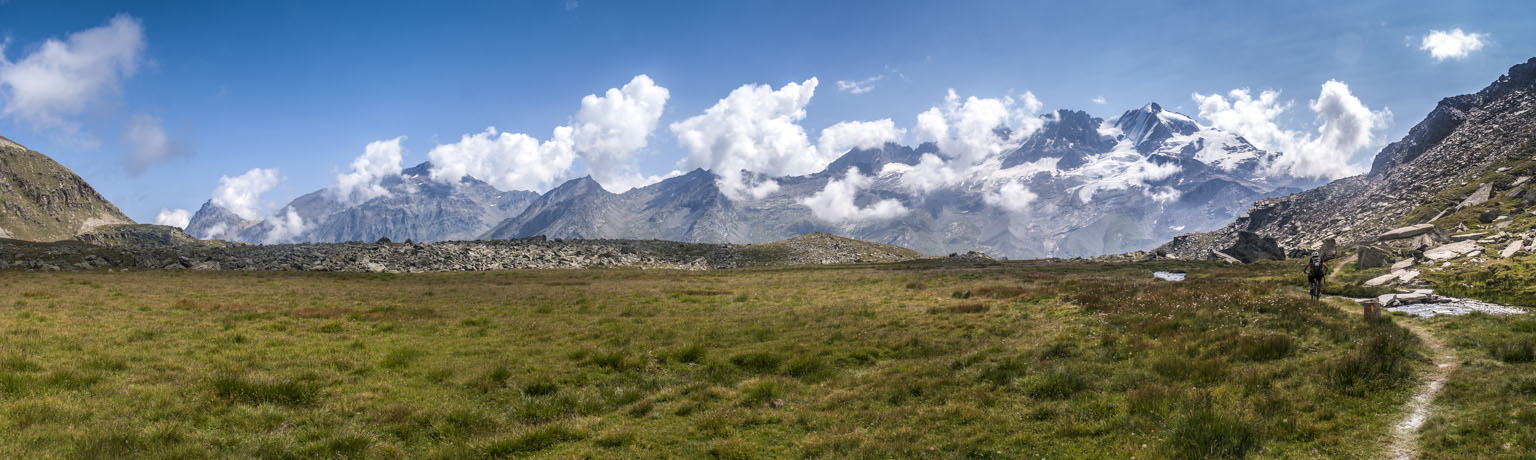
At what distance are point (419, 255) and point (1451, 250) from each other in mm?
91611

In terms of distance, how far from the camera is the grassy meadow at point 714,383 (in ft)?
35.3

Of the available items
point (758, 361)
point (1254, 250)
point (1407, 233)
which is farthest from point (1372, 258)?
point (1254, 250)

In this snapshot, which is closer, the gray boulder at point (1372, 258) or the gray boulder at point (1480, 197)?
the gray boulder at point (1372, 258)

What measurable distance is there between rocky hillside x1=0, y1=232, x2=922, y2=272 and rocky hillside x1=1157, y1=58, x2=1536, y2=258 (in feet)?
228

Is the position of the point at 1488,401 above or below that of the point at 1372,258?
below

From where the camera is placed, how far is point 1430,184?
113250 millimetres

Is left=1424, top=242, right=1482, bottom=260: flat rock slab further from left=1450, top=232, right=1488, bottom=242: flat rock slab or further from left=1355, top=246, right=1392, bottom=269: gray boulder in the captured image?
left=1450, top=232, right=1488, bottom=242: flat rock slab

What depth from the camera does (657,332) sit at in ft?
75.4

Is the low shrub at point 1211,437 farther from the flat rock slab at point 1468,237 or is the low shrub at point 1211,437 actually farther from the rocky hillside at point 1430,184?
Result: the rocky hillside at point 1430,184

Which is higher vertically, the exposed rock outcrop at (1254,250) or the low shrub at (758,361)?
the exposed rock outcrop at (1254,250)

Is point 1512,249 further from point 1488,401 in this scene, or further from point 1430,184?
point 1430,184

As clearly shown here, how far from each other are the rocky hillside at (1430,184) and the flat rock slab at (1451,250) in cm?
2768

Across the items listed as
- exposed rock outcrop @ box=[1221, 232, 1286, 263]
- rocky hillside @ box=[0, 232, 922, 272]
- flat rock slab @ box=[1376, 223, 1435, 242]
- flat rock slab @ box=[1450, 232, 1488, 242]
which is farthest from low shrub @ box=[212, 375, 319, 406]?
exposed rock outcrop @ box=[1221, 232, 1286, 263]

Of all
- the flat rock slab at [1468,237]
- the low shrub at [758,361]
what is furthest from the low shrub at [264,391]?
the flat rock slab at [1468,237]
